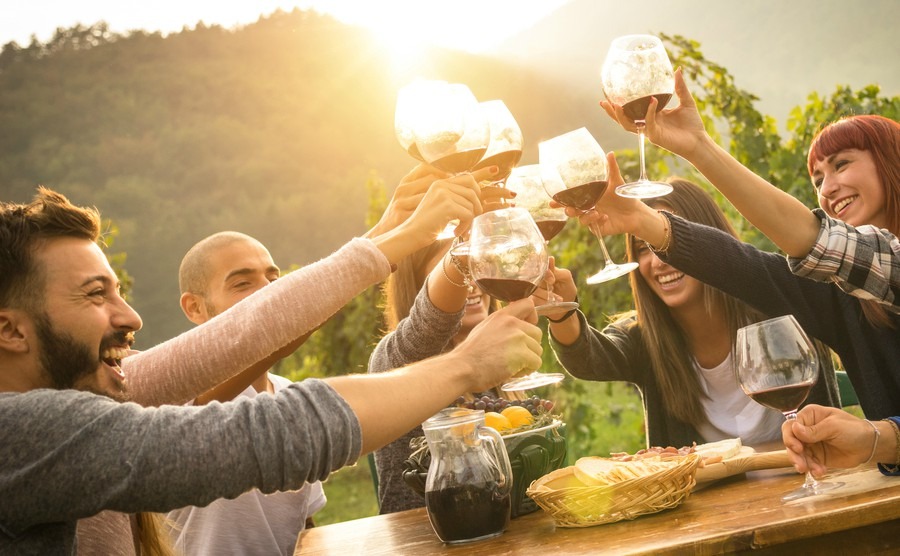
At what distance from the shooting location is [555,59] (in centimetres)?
1114

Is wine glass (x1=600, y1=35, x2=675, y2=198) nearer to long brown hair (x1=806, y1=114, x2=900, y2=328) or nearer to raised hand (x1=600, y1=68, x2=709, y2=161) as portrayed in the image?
raised hand (x1=600, y1=68, x2=709, y2=161)

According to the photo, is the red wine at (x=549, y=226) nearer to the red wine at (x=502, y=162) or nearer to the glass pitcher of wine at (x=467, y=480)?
the red wine at (x=502, y=162)

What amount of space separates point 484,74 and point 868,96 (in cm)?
652

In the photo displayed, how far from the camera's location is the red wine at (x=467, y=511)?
1620 millimetres

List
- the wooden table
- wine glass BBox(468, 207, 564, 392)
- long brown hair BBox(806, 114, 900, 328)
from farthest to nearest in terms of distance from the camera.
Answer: long brown hair BBox(806, 114, 900, 328), wine glass BBox(468, 207, 564, 392), the wooden table

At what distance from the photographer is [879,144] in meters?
2.56

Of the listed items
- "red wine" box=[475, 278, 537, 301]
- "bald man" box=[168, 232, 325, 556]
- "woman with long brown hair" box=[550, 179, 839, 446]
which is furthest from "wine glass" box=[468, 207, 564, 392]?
"woman with long brown hair" box=[550, 179, 839, 446]

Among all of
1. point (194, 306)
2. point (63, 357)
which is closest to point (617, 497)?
point (63, 357)

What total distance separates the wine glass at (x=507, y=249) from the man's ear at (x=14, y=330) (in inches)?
31.8

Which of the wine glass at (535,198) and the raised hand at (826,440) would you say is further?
the wine glass at (535,198)

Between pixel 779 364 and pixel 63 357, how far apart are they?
52.9 inches

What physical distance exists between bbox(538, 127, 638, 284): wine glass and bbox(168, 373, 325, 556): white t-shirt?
114 centimetres

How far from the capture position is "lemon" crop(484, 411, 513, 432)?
183 centimetres

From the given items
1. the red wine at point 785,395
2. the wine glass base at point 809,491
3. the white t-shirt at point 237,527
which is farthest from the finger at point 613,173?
the white t-shirt at point 237,527
